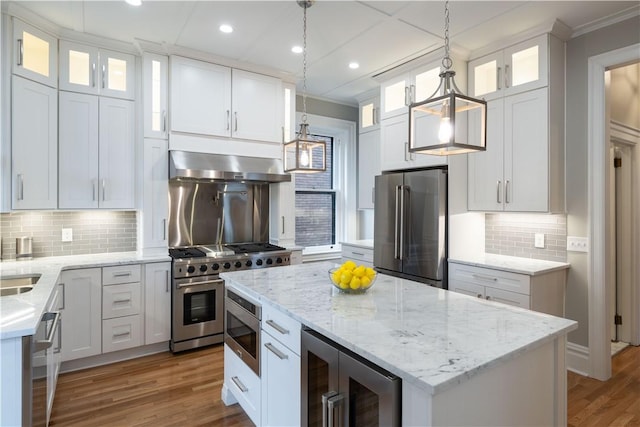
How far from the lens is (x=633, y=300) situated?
147 inches

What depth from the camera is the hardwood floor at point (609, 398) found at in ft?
8.09

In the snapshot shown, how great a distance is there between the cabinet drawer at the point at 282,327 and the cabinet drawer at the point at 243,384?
392 mm

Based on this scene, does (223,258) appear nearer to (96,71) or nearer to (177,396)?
(177,396)

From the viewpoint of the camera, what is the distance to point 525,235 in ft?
11.7

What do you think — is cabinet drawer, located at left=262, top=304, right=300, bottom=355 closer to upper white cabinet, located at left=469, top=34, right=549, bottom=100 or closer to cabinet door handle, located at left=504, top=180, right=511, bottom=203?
cabinet door handle, located at left=504, top=180, right=511, bottom=203

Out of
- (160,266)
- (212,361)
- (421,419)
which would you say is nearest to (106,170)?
(160,266)

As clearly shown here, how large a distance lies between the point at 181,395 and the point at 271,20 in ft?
10.1

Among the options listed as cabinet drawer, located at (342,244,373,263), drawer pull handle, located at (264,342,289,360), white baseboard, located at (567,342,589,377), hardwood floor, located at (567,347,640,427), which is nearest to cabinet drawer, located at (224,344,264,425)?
drawer pull handle, located at (264,342,289,360)

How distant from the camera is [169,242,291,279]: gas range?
3.58 m

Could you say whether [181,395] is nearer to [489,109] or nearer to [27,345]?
[27,345]

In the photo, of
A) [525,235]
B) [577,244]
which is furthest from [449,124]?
[525,235]

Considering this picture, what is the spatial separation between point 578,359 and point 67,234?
191 inches

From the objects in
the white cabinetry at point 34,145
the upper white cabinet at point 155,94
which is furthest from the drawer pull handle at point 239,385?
the upper white cabinet at point 155,94

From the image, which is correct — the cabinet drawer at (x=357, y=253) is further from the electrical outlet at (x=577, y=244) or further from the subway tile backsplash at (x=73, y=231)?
the subway tile backsplash at (x=73, y=231)
